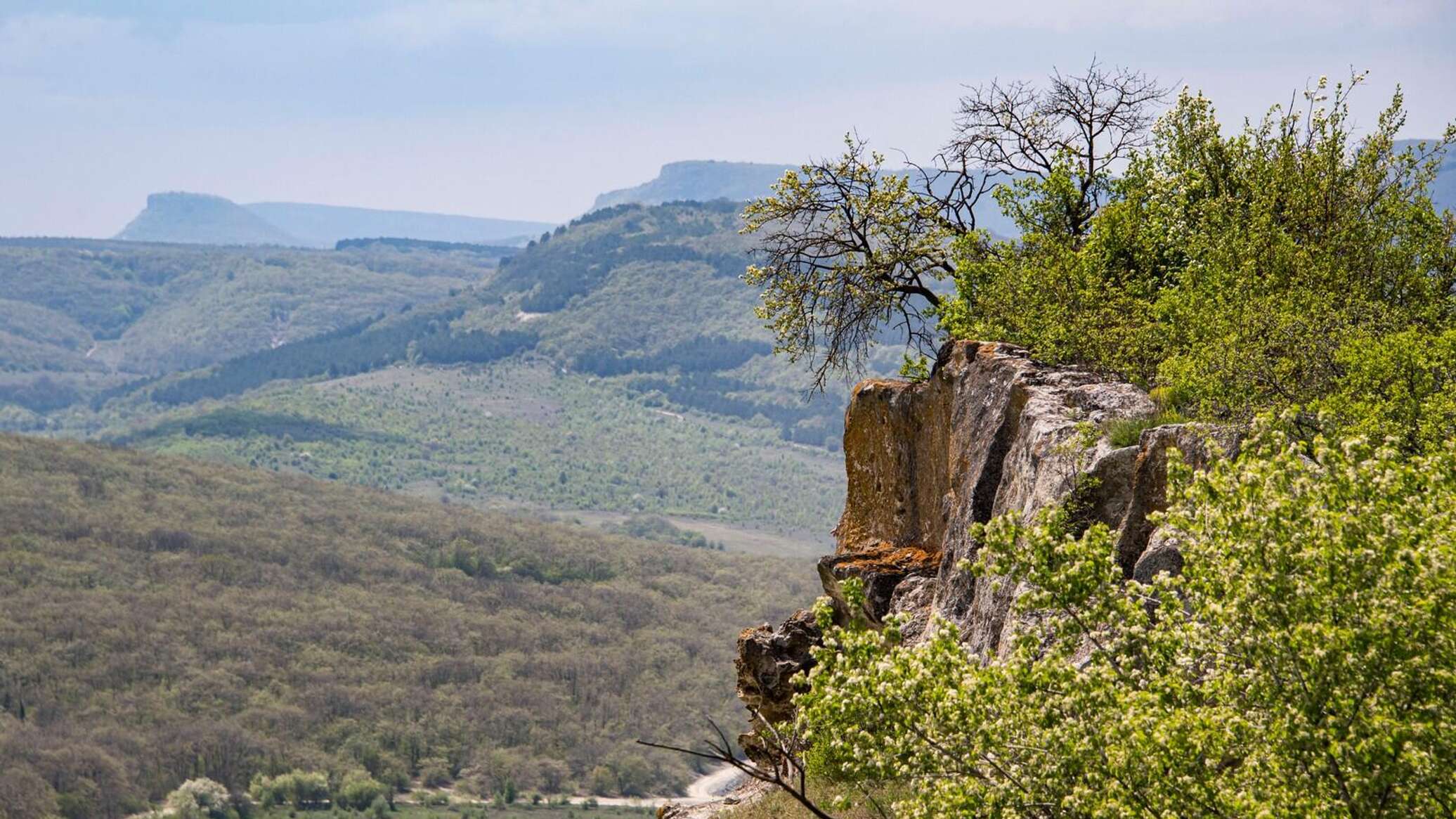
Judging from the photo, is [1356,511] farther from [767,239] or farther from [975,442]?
[767,239]

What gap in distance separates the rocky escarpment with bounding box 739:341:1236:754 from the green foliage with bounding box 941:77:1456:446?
0.98 meters

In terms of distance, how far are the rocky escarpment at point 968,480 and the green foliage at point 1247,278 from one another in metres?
0.98

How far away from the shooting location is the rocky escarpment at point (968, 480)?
1688 centimetres

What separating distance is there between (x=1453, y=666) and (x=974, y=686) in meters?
3.99

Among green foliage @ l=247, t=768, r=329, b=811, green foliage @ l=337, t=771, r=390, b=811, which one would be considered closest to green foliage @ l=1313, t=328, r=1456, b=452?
green foliage @ l=337, t=771, r=390, b=811

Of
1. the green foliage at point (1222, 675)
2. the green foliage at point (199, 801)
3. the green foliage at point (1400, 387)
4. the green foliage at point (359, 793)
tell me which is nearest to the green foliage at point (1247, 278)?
the green foliage at point (1400, 387)

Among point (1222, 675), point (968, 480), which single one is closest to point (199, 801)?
point (968, 480)

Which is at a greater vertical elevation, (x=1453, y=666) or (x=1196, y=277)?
(x=1196, y=277)

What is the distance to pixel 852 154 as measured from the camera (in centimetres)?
2997

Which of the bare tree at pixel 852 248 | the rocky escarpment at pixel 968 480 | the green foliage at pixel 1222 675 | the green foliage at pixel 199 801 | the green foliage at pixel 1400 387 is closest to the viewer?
the green foliage at pixel 1222 675

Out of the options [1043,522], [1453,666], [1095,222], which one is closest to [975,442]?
[1095,222]

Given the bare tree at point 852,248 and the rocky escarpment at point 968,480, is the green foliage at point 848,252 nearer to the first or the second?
the bare tree at point 852,248

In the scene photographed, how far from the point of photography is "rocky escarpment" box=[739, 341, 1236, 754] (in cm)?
1688

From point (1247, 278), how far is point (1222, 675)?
1027 cm
